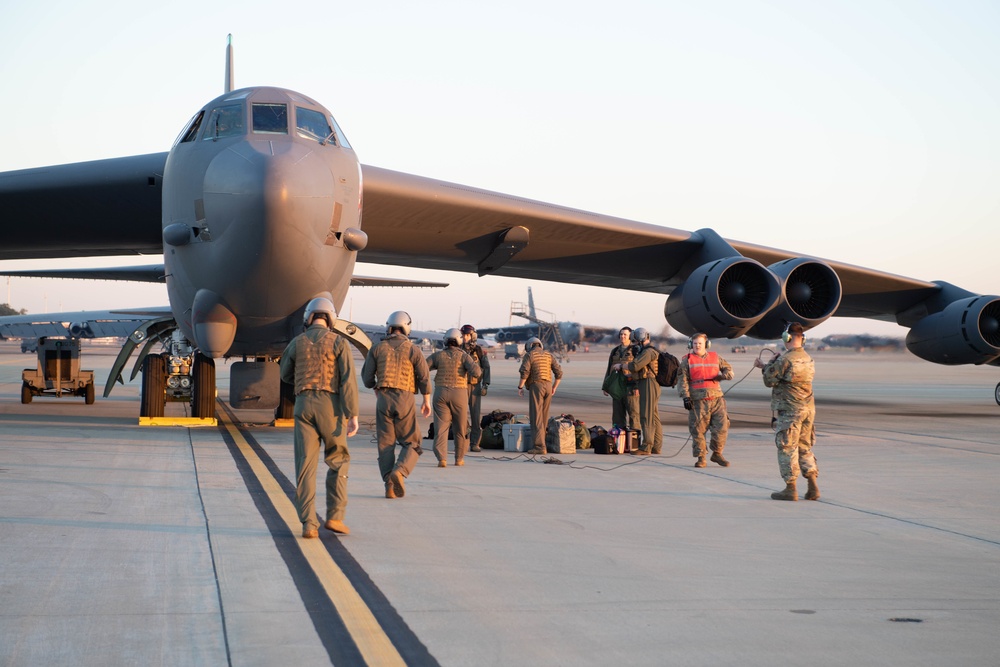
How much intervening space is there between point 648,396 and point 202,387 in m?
6.89

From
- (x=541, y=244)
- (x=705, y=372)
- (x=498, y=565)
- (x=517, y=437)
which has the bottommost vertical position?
(x=498, y=565)

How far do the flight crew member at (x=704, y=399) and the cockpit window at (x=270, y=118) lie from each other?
5459 millimetres

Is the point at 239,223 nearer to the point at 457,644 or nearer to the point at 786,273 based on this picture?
the point at 457,644

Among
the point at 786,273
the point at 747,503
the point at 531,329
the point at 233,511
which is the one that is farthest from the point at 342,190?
the point at 531,329

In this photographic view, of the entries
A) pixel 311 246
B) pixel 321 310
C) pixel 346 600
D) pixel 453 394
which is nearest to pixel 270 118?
pixel 311 246

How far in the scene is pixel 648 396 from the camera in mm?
12273

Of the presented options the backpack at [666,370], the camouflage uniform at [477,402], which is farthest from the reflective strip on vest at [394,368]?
the backpack at [666,370]

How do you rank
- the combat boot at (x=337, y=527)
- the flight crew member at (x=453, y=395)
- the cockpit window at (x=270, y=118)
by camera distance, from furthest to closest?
the cockpit window at (x=270, y=118), the flight crew member at (x=453, y=395), the combat boot at (x=337, y=527)

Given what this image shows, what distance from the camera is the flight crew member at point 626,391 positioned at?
1263 centimetres

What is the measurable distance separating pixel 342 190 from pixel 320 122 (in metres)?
1.00

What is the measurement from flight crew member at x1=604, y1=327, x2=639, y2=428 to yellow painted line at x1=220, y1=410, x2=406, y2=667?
237 inches

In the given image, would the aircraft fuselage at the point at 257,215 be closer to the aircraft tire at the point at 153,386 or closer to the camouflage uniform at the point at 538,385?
the camouflage uniform at the point at 538,385

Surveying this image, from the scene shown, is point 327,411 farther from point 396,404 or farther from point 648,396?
point 648,396

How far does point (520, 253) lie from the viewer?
1702 cm
